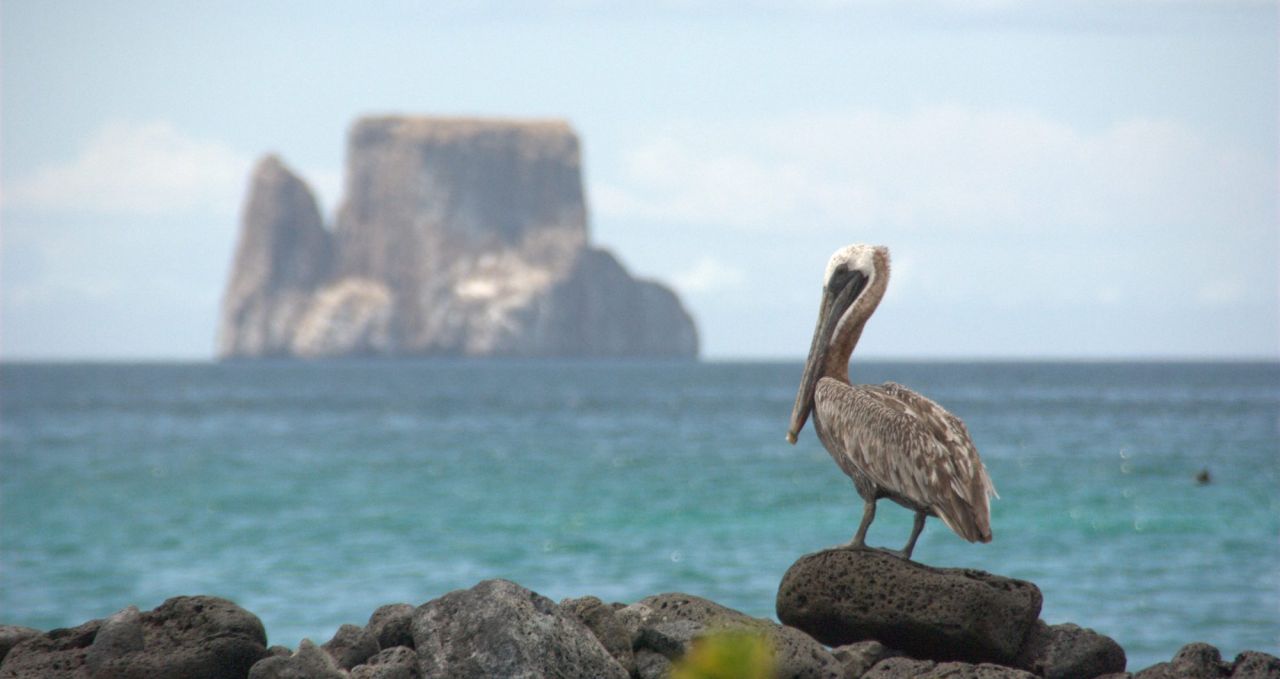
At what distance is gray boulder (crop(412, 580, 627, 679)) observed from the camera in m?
6.32

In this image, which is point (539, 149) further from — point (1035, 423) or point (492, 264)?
point (1035, 423)

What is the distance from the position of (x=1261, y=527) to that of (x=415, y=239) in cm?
13409

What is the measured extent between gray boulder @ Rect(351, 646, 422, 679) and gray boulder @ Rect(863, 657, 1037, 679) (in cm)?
210

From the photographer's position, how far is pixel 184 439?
48500mm

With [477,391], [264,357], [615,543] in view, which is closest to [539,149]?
→ [264,357]

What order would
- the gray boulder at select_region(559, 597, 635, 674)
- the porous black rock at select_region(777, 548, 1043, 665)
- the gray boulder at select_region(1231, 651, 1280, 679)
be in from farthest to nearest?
1. the porous black rock at select_region(777, 548, 1043, 665)
2. the gray boulder at select_region(559, 597, 635, 674)
3. the gray boulder at select_region(1231, 651, 1280, 679)

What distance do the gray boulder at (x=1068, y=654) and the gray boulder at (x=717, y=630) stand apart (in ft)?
3.62

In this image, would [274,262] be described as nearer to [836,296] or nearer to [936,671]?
[836,296]

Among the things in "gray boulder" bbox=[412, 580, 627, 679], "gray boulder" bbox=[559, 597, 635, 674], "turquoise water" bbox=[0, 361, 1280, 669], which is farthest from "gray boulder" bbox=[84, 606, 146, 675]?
"turquoise water" bbox=[0, 361, 1280, 669]

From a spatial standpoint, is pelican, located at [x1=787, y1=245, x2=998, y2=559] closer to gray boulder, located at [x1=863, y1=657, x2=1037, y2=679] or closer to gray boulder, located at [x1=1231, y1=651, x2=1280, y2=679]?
gray boulder, located at [x1=863, y1=657, x2=1037, y2=679]

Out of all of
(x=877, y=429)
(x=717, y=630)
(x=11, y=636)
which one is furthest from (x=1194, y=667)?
(x=11, y=636)

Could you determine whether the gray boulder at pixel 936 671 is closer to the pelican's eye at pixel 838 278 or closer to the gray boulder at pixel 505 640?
the gray boulder at pixel 505 640

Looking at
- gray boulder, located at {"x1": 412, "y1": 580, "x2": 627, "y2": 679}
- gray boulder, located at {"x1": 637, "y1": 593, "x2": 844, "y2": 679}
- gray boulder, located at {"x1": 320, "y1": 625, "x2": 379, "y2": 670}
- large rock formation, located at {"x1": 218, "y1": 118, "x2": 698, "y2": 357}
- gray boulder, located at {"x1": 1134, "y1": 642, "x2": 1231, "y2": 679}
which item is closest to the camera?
gray boulder, located at {"x1": 412, "y1": 580, "x2": 627, "y2": 679}

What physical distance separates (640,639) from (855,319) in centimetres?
194
